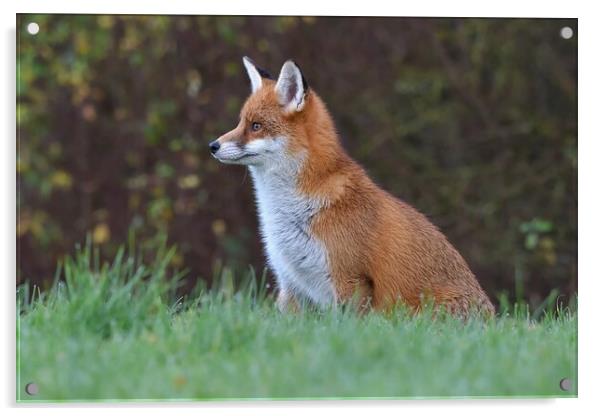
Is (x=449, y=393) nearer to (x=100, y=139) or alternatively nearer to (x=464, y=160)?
(x=464, y=160)

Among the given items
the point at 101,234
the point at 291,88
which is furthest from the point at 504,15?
the point at 101,234

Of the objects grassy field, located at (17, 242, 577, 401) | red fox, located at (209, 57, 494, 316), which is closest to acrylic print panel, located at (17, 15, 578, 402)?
red fox, located at (209, 57, 494, 316)

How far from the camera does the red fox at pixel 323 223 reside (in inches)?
269

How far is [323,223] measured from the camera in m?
6.86

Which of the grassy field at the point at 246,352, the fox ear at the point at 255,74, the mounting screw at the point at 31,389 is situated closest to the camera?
the grassy field at the point at 246,352

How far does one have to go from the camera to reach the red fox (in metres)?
6.82

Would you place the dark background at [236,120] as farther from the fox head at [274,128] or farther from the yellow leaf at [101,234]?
the fox head at [274,128]

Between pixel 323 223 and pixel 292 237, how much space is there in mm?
212

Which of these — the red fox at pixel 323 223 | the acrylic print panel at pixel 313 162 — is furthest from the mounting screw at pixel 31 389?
the red fox at pixel 323 223

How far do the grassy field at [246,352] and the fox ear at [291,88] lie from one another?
1.28 meters

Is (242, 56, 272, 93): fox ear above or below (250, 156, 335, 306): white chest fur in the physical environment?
above

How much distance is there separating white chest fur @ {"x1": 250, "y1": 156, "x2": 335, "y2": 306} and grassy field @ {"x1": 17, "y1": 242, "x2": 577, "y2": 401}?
0.48m

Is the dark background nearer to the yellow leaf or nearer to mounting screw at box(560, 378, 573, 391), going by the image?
the yellow leaf
